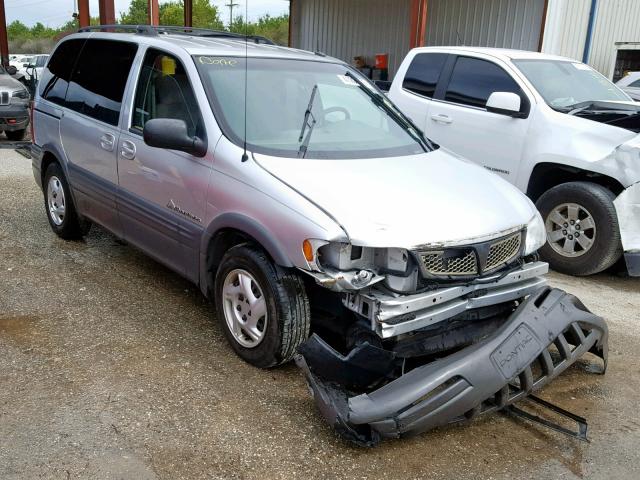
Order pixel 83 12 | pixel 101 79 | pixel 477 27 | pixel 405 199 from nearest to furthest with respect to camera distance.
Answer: pixel 405 199
pixel 101 79
pixel 83 12
pixel 477 27

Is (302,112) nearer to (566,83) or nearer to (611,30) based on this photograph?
(566,83)

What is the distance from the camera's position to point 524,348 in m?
3.03

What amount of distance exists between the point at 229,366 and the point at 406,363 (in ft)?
3.39

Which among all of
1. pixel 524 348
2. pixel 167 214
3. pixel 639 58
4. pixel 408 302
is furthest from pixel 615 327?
pixel 639 58

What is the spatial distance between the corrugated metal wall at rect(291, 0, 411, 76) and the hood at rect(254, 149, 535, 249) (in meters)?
14.3

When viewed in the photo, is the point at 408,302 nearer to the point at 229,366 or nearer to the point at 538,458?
the point at 538,458

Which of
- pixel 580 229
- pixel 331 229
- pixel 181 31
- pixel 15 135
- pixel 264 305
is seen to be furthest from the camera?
pixel 15 135

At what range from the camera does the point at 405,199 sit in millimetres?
3295

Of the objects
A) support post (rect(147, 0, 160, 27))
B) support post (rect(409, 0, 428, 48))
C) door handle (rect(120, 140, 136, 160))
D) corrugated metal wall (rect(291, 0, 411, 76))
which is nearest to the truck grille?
door handle (rect(120, 140, 136, 160))

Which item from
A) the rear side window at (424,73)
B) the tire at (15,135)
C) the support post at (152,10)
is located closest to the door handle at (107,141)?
the rear side window at (424,73)

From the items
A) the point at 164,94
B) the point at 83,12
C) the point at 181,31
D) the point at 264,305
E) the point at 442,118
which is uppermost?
the point at 83,12

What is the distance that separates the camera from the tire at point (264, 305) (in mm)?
3297

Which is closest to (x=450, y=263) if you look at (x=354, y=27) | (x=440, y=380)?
(x=440, y=380)

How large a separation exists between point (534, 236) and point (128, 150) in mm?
2738
